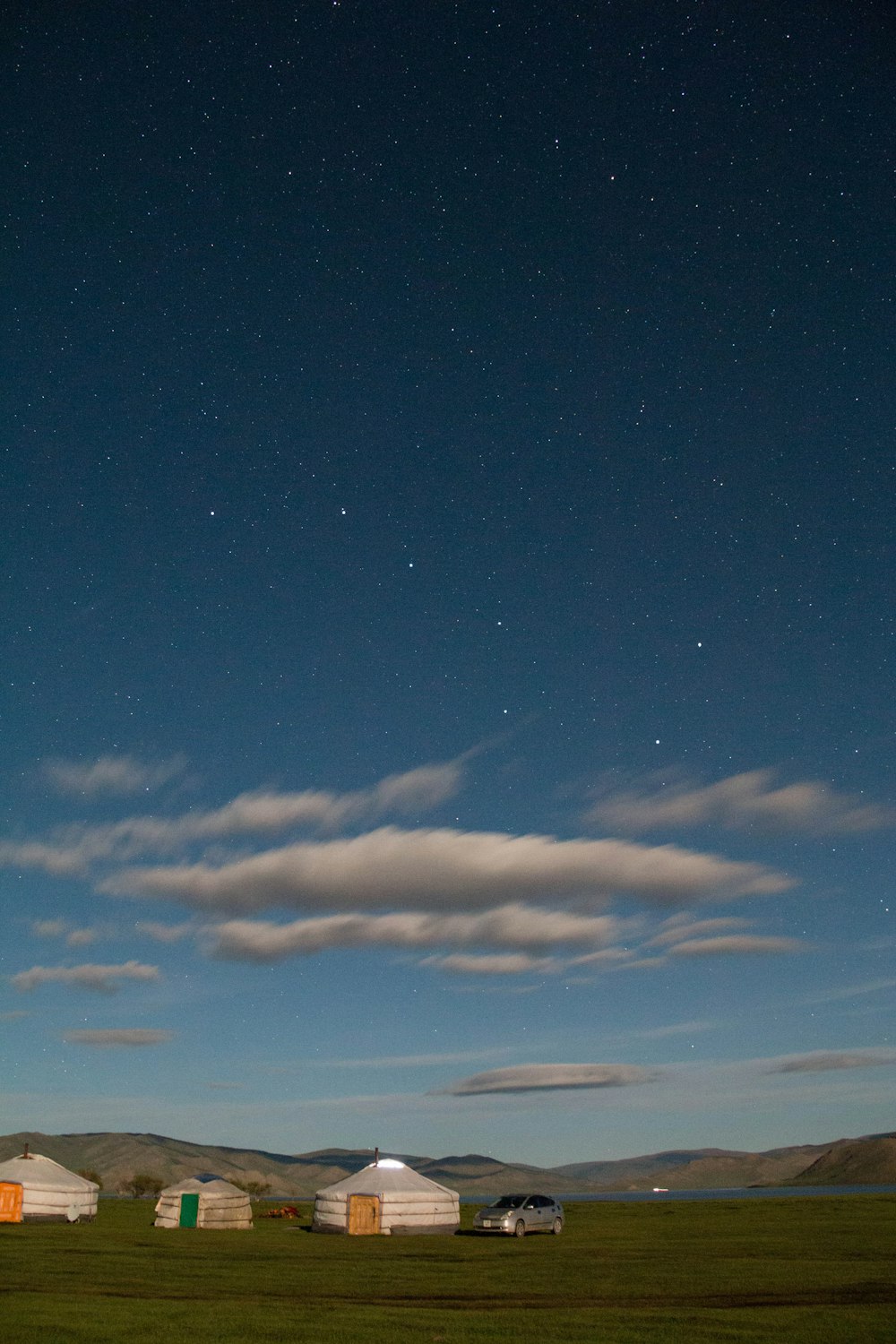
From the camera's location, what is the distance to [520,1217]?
4400 centimetres

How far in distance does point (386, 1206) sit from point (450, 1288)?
24704 mm

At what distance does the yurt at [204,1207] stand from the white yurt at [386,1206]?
20.5ft

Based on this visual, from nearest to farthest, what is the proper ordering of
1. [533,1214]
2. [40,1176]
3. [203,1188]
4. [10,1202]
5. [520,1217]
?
[520,1217] → [533,1214] → [10,1202] → [40,1176] → [203,1188]

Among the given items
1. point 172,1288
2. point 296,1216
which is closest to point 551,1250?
point 172,1288

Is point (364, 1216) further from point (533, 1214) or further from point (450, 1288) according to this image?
point (450, 1288)

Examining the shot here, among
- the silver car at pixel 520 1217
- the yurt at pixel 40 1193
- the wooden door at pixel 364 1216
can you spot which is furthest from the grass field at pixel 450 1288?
the yurt at pixel 40 1193

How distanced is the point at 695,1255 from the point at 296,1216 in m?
47.8

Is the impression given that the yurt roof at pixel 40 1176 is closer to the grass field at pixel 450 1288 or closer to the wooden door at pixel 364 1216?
the grass field at pixel 450 1288

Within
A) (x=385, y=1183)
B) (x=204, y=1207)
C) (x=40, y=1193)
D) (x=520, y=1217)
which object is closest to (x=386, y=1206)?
(x=385, y=1183)

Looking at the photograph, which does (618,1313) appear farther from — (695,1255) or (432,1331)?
(695,1255)

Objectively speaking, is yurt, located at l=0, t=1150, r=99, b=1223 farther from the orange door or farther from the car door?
the car door

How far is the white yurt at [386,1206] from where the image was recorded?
46594mm

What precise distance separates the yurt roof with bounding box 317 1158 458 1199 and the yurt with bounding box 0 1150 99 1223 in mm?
13886

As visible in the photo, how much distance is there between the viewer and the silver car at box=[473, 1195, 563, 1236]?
142 ft
